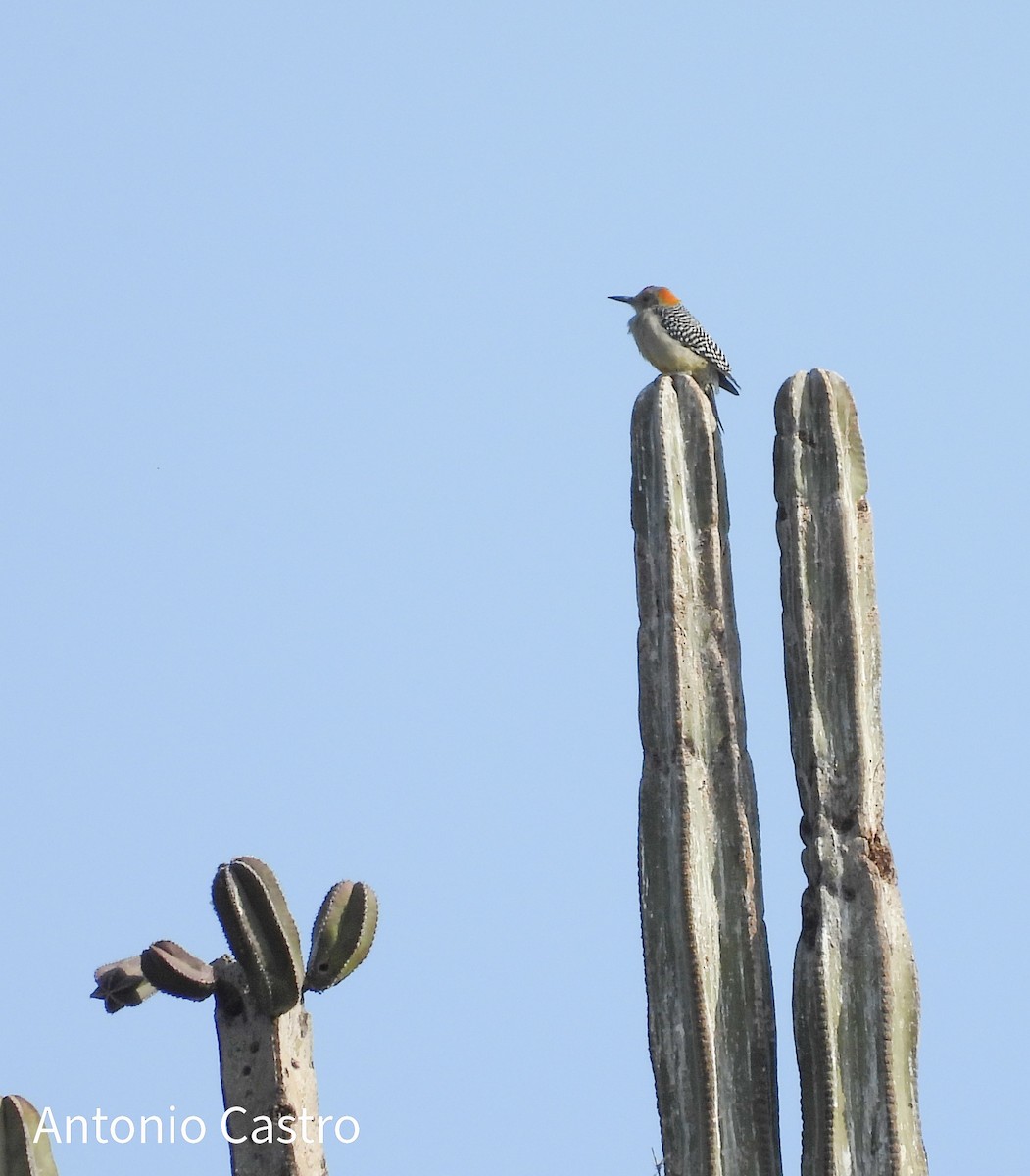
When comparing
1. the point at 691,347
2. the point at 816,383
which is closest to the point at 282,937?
the point at 816,383

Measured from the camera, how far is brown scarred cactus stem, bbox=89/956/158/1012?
7844 millimetres

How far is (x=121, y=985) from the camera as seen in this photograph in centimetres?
785

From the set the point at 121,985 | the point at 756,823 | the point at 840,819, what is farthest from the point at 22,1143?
the point at 840,819

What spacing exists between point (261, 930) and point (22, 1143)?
1.00 metres

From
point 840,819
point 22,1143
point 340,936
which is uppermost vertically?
point 840,819

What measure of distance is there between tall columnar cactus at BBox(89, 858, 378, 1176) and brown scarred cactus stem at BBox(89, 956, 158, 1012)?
12 millimetres

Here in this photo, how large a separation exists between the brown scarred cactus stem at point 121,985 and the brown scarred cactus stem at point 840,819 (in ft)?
7.32

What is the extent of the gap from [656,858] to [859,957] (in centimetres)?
76

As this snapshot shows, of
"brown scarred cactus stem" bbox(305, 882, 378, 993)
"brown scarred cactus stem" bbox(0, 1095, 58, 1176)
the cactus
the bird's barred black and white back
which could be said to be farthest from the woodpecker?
"brown scarred cactus stem" bbox(0, 1095, 58, 1176)

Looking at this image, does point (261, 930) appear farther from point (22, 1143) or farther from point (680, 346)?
point (680, 346)

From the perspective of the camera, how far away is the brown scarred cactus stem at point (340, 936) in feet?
25.2

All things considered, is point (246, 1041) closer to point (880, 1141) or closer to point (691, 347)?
point (880, 1141)

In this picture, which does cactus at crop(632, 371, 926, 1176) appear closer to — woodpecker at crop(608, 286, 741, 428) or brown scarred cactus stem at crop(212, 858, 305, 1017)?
brown scarred cactus stem at crop(212, 858, 305, 1017)

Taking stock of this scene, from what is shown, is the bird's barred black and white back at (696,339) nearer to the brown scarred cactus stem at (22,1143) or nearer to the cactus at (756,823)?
the cactus at (756,823)
